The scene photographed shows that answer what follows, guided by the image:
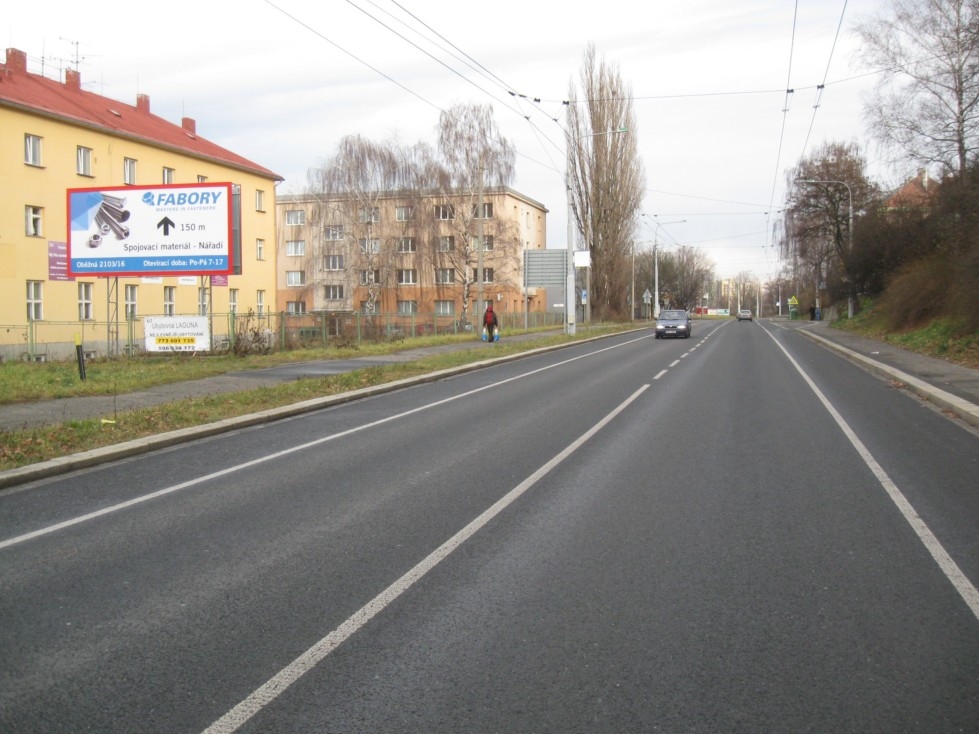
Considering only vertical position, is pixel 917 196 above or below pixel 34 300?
above

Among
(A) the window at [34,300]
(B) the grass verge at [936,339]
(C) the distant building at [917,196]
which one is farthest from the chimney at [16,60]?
(B) the grass verge at [936,339]

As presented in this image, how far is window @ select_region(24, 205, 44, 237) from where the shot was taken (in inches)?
1419

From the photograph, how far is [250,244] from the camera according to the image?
169 feet

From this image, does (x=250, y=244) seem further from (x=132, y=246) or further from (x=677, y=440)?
(x=677, y=440)

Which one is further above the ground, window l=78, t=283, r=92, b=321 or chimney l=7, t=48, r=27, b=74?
chimney l=7, t=48, r=27, b=74

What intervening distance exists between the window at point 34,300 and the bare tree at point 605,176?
34995 mm

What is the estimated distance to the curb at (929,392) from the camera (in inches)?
494

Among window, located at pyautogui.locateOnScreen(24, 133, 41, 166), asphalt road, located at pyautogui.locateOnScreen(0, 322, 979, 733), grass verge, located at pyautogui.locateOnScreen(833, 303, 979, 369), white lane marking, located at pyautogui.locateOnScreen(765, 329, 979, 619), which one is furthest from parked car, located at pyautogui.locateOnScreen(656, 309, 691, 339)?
asphalt road, located at pyautogui.locateOnScreen(0, 322, 979, 733)

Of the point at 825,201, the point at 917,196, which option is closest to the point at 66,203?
the point at 917,196

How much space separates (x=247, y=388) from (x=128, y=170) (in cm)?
3000

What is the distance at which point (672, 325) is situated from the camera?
4422 cm

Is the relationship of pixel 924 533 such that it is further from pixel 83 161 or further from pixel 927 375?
pixel 83 161

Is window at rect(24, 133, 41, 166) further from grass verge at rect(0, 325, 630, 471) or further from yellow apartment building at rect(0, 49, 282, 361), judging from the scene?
grass verge at rect(0, 325, 630, 471)

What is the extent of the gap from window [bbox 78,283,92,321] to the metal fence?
1060mm
